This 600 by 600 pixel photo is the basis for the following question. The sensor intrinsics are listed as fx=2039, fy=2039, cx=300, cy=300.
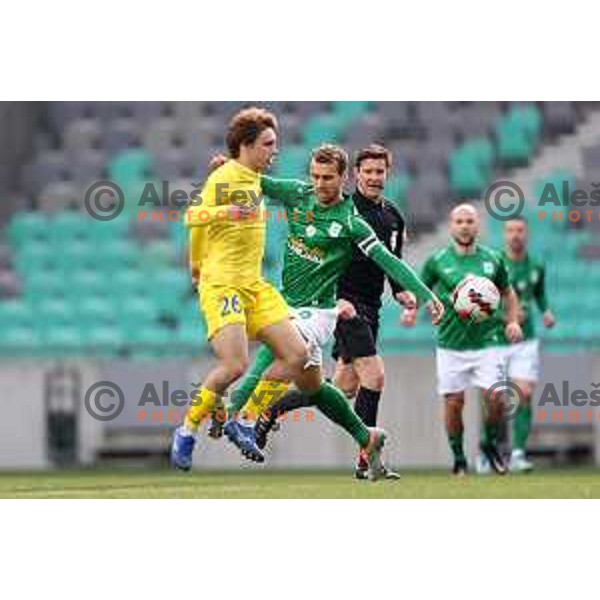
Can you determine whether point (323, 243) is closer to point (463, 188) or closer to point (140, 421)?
point (140, 421)

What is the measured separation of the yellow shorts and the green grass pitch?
104 centimetres

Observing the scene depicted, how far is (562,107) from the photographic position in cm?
1692

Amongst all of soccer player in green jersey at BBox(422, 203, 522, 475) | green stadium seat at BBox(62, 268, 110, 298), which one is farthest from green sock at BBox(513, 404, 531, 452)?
green stadium seat at BBox(62, 268, 110, 298)

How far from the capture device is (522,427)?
13.3 meters

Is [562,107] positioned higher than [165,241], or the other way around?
[562,107]

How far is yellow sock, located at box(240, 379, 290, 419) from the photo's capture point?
10195 millimetres

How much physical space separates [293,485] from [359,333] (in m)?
1.29

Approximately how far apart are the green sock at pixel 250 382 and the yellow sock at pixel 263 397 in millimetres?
46

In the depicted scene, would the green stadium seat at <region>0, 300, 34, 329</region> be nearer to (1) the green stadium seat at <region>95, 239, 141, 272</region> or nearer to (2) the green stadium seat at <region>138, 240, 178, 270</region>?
(1) the green stadium seat at <region>95, 239, 141, 272</region>

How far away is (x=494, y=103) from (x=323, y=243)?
23.1 feet

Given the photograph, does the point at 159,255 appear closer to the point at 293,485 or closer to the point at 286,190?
the point at 293,485

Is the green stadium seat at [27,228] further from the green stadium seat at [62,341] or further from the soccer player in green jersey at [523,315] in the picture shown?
the soccer player in green jersey at [523,315]

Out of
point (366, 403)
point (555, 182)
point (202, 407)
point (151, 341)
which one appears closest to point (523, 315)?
point (366, 403)
